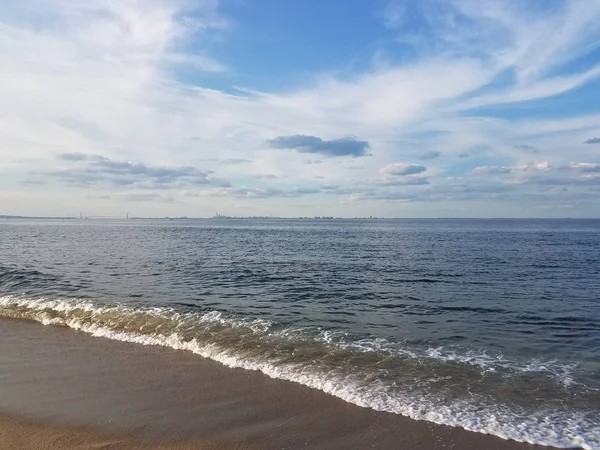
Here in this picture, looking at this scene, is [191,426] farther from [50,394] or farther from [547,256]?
[547,256]

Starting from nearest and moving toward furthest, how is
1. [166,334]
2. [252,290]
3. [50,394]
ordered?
[50,394], [166,334], [252,290]

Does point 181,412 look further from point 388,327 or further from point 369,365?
point 388,327

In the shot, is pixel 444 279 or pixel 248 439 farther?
pixel 444 279

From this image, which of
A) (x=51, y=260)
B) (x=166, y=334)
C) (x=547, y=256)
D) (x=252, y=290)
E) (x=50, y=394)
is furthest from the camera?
(x=547, y=256)

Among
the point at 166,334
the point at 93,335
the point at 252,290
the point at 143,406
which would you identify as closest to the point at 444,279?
the point at 252,290

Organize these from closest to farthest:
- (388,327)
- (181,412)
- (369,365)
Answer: (181,412)
(369,365)
(388,327)

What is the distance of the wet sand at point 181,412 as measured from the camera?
281 inches

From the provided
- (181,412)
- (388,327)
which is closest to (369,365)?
(388,327)

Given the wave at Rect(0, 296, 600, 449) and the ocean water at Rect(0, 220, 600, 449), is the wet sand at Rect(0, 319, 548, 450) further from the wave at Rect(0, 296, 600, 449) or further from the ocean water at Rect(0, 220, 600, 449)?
the ocean water at Rect(0, 220, 600, 449)

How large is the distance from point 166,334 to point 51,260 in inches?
1182

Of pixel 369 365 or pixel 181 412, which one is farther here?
pixel 369 365

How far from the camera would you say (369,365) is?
10945mm

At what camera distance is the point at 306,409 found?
27.5ft

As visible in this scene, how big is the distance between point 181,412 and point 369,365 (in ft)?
16.2
